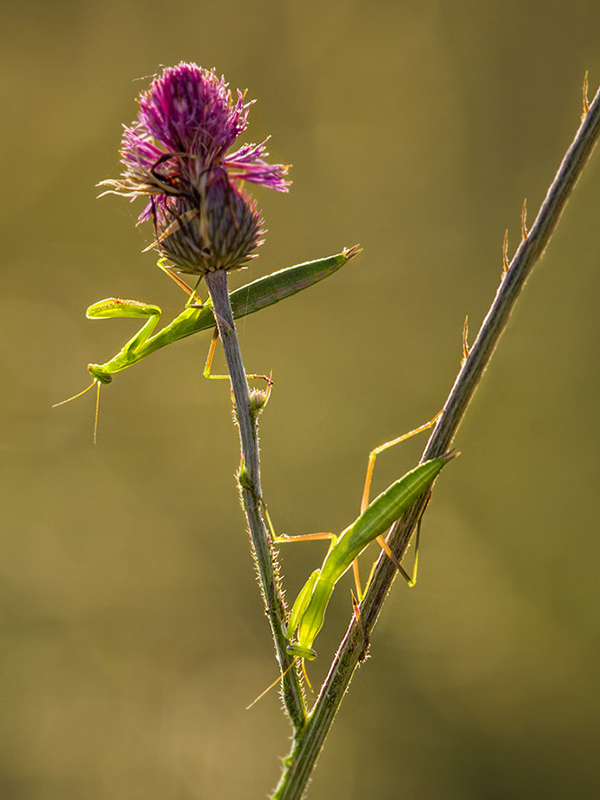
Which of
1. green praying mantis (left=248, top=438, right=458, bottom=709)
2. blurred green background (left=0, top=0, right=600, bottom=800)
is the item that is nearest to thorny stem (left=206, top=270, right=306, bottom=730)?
green praying mantis (left=248, top=438, right=458, bottom=709)

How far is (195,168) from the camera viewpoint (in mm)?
807

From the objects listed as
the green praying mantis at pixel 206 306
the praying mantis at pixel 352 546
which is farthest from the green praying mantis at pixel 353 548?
the green praying mantis at pixel 206 306

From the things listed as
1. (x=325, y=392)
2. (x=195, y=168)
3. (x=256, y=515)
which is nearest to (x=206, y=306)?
(x=195, y=168)

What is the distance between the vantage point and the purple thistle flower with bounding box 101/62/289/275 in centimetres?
79

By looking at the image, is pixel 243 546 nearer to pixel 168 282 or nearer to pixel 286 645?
pixel 168 282

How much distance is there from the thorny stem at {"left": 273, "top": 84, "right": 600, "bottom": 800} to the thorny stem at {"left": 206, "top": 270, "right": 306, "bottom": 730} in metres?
0.03

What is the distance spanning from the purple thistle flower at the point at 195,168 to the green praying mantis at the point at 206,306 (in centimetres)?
5

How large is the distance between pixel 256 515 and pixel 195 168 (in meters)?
0.39

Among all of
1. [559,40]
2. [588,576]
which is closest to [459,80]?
[559,40]

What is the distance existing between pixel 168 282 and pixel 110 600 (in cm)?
151

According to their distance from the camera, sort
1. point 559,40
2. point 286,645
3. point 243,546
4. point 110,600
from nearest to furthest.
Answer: point 286,645, point 110,600, point 243,546, point 559,40

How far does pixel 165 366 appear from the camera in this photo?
3.43 meters

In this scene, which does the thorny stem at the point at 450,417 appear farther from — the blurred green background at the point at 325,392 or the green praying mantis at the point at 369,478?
the blurred green background at the point at 325,392

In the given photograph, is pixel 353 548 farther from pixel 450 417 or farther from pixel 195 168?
pixel 195 168
